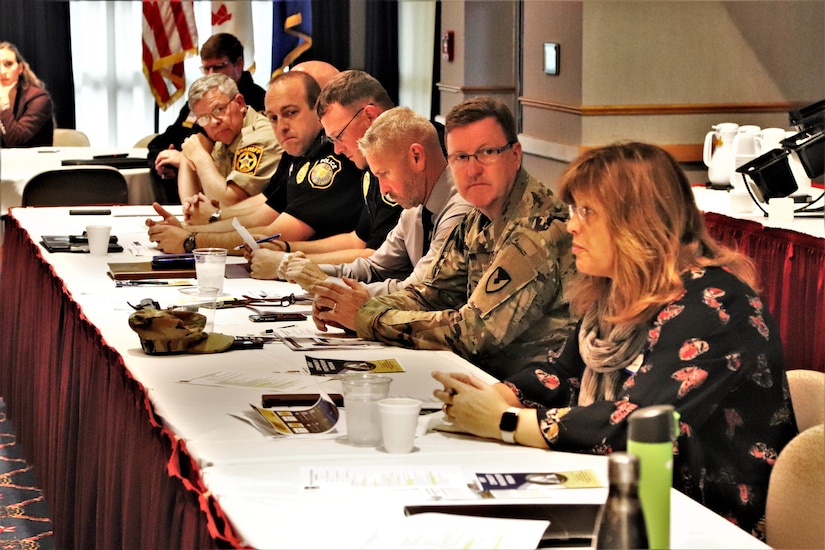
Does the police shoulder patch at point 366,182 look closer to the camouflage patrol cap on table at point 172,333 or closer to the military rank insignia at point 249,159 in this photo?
the military rank insignia at point 249,159

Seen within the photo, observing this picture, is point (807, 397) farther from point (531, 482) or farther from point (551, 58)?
point (551, 58)

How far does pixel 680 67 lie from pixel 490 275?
11.7ft

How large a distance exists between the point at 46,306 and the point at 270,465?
6.38ft

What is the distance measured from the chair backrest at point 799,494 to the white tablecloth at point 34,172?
4.88m

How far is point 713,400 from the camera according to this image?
1664mm

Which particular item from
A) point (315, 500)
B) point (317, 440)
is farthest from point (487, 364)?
point (315, 500)

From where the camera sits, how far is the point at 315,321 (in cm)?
260

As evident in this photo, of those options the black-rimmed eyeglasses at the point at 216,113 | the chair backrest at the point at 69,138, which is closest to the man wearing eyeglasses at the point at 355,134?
the black-rimmed eyeglasses at the point at 216,113

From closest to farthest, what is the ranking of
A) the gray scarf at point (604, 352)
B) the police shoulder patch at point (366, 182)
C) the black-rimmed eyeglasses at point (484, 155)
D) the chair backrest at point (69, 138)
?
the gray scarf at point (604, 352), the black-rimmed eyeglasses at point (484, 155), the police shoulder patch at point (366, 182), the chair backrest at point (69, 138)

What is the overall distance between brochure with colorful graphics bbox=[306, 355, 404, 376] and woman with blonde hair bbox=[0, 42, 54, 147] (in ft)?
17.4

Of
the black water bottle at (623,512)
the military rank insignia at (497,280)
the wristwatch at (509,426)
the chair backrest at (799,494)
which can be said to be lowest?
the chair backrest at (799,494)

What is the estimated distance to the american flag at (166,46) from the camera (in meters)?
8.07

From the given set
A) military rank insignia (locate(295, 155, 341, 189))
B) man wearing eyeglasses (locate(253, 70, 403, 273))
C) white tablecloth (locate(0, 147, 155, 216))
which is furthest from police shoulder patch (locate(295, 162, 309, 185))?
white tablecloth (locate(0, 147, 155, 216))

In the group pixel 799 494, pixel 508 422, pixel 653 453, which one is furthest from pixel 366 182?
pixel 653 453
